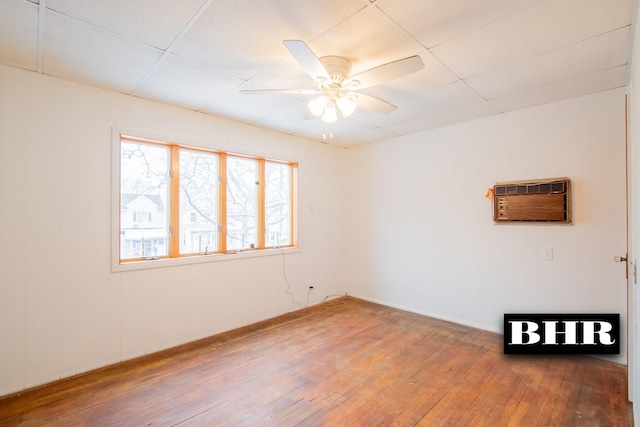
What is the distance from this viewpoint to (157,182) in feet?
10.1

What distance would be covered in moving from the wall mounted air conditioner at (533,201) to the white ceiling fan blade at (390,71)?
2.15m

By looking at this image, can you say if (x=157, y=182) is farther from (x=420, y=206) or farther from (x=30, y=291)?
(x=420, y=206)

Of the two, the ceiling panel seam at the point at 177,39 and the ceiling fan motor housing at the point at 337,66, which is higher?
the ceiling panel seam at the point at 177,39

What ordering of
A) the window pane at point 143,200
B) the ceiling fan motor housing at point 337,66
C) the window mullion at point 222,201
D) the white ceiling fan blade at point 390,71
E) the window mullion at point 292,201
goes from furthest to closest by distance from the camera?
the window mullion at point 292,201 → the window mullion at point 222,201 → the window pane at point 143,200 → the ceiling fan motor housing at point 337,66 → the white ceiling fan blade at point 390,71

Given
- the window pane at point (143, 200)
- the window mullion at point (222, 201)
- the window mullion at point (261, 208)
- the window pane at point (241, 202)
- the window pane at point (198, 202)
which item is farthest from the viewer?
the window mullion at point (261, 208)

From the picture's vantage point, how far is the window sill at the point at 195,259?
2781mm

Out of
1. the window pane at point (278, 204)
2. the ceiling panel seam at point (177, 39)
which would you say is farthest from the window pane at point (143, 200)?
the window pane at point (278, 204)

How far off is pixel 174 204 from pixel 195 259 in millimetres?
643

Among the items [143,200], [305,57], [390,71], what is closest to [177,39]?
[305,57]

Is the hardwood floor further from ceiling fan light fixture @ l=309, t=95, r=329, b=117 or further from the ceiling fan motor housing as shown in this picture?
the ceiling fan motor housing

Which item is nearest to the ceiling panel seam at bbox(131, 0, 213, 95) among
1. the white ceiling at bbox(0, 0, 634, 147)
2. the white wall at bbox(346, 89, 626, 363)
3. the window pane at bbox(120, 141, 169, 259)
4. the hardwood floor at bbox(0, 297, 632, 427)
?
the white ceiling at bbox(0, 0, 634, 147)

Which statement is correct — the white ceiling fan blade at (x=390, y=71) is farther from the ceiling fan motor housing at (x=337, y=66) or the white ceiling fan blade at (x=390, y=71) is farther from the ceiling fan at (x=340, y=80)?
the ceiling fan motor housing at (x=337, y=66)

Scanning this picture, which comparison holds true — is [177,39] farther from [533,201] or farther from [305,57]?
[533,201]

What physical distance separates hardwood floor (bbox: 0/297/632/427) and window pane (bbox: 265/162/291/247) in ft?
4.67
